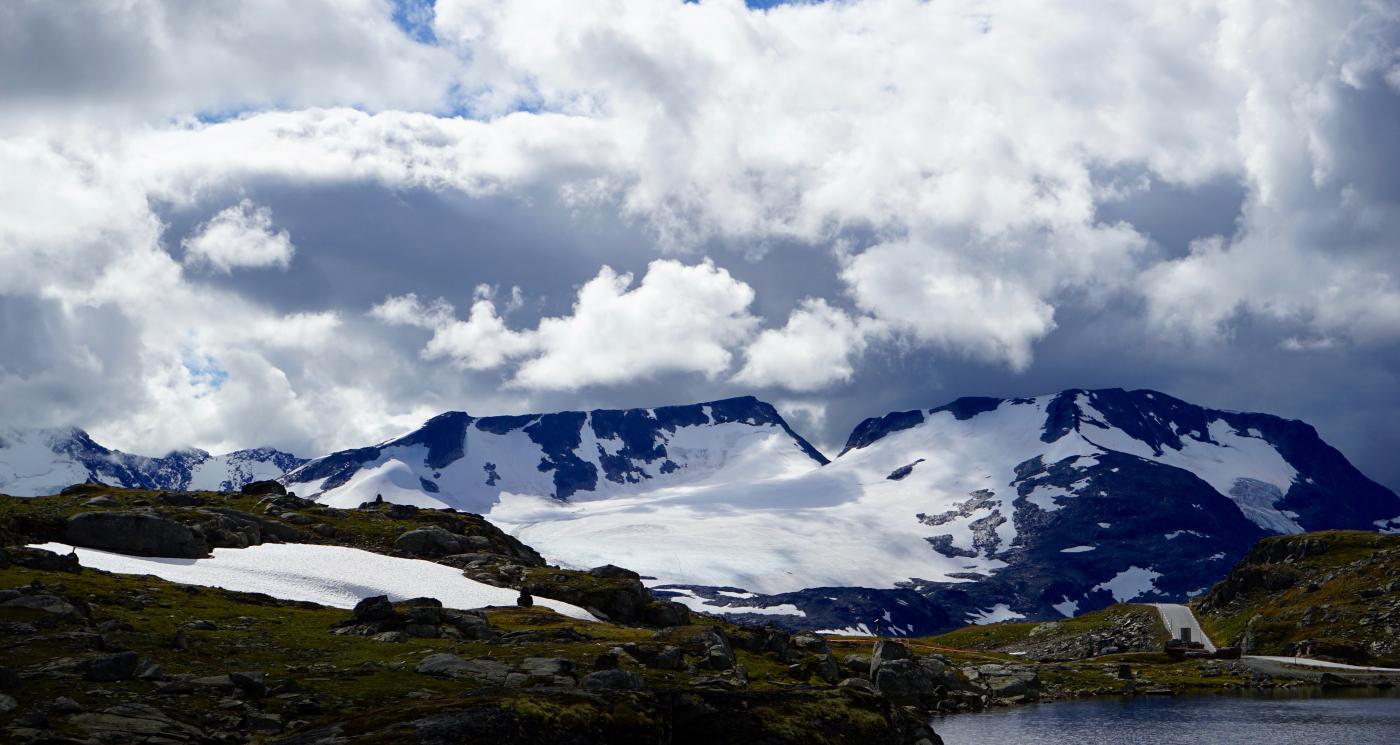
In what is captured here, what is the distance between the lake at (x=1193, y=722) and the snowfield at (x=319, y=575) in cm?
4390

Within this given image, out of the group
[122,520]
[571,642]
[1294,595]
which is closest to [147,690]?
[571,642]

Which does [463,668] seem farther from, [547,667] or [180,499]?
[180,499]

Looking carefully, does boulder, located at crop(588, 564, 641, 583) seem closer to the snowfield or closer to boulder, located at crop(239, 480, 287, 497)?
the snowfield

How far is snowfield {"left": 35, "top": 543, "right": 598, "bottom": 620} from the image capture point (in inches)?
4439

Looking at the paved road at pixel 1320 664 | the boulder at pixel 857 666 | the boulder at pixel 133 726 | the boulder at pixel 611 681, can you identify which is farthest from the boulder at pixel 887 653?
the boulder at pixel 133 726

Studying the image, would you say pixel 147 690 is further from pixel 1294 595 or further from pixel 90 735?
pixel 1294 595

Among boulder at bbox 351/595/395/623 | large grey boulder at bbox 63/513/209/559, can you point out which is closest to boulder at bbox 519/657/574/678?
boulder at bbox 351/595/395/623

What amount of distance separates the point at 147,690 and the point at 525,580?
86.4 m

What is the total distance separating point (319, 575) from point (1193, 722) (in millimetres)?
83144

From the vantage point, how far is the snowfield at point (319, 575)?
370 ft

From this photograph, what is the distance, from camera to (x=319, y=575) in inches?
4724

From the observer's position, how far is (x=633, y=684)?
58156mm

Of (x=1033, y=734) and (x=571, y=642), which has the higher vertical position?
(x=571, y=642)

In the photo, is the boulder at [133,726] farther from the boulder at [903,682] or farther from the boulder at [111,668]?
the boulder at [903,682]
